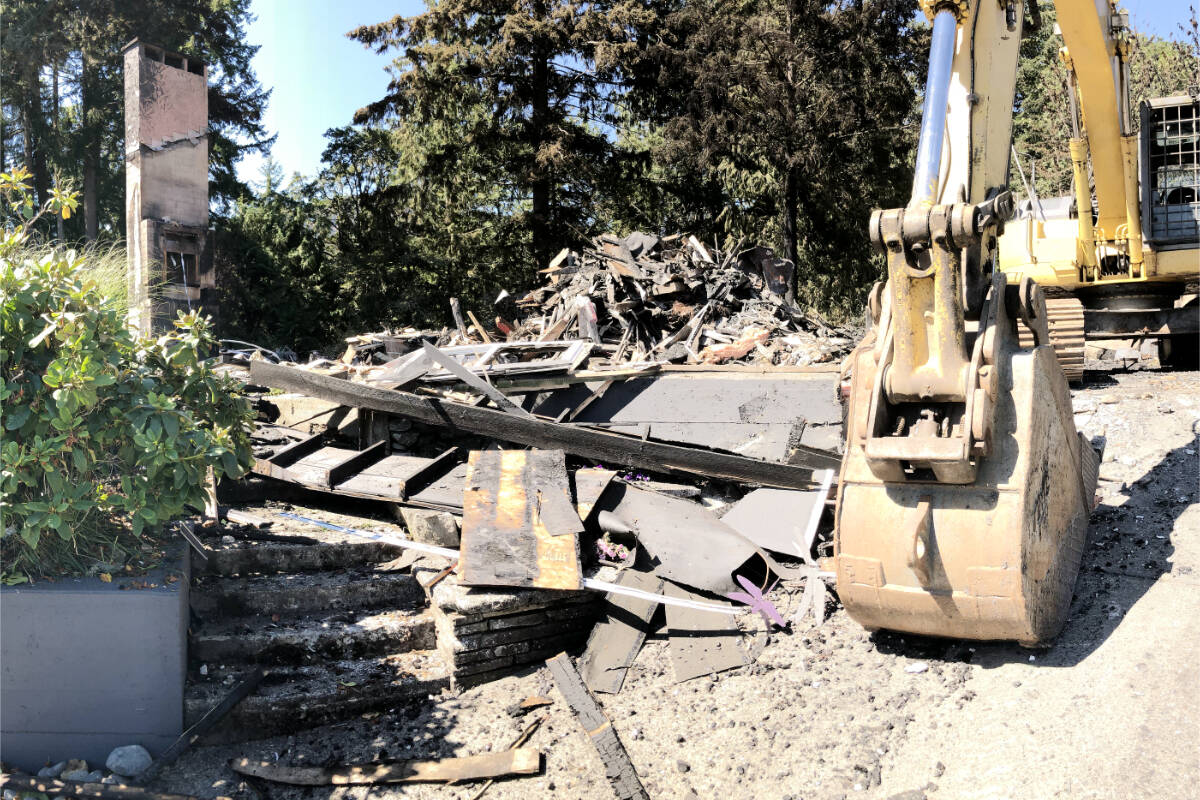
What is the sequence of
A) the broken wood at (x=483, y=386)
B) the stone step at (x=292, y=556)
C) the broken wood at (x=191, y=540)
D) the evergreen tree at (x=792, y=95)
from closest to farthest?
the broken wood at (x=191, y=540)
the stone step at (x=292, y=556)
the broken wood at (x=483, y=386)
the evergreen tree at (x=792, y=95)

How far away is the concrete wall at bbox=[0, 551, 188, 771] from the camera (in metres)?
4.34

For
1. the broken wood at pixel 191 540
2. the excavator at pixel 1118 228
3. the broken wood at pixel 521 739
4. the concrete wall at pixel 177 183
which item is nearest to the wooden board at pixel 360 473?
the broken wood at pixel 191 540

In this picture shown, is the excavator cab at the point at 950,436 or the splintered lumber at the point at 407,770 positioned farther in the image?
the splintered lumber at the point at 407,770

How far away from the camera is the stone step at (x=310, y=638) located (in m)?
5.16

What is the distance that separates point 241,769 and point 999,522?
386cm

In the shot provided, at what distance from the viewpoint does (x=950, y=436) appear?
4113mm

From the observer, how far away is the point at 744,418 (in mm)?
7324

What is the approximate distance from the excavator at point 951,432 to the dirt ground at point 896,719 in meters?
0.29

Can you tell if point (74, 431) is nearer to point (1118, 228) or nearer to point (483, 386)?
point (483, 386)

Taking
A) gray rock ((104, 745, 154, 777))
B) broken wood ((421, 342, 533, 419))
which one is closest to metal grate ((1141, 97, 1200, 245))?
broken wood ((421, 342, 533, 419))

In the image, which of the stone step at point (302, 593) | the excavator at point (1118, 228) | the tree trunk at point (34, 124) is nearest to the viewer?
the stone step at point (302, 593)

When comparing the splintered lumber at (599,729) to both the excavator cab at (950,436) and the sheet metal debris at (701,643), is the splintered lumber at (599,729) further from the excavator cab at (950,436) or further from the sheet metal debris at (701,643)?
the excavator cab at (950,436)

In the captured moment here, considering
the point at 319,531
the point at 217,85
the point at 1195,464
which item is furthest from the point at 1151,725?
the point at 217,85

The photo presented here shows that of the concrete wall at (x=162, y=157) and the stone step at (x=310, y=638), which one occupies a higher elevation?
the concrete wall at (x=162, y=157)
